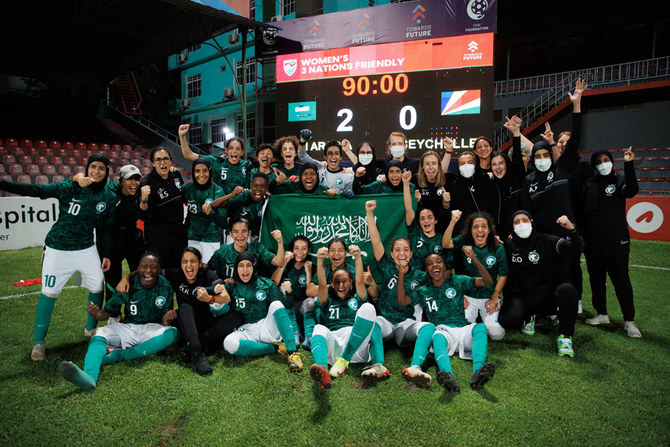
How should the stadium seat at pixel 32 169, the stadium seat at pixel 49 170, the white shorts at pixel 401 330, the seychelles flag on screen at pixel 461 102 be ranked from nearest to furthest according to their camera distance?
1. the white shorts at pixel 401 330
2. the seychelles flag on screen at pixel 461 102
3. the stadium seat at pixel 32 169
4. the stadium seat at pixel 49 170

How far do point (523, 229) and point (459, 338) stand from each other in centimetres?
143

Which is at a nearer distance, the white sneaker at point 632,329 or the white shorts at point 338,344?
the white shorts at point 338,344

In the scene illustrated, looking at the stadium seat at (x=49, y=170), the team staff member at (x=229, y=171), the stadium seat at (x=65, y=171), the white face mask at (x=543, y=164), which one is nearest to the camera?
the white face mask at (x=543, y=164)

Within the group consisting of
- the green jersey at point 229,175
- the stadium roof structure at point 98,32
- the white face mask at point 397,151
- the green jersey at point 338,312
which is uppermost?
the stadium roof structure at point 98,32

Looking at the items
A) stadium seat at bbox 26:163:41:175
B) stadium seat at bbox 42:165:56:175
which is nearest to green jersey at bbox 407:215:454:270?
stadium seat at bbox 42:165:56:175

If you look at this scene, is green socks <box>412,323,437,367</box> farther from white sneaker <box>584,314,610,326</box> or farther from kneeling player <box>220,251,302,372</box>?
white sneaker <box>584,314,610,326</box>

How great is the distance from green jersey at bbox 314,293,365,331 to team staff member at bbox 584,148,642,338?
305 cm

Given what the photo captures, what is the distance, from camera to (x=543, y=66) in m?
24.0

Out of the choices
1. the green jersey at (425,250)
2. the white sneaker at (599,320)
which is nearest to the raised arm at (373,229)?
the green jersey at (425,250)

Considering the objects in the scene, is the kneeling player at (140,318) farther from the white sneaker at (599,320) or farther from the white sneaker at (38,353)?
the white sneaker at (599,320)

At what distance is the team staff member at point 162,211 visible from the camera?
184 inches

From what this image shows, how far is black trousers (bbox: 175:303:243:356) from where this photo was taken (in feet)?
12.8

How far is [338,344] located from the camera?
3891mm

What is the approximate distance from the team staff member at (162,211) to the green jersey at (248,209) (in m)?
0.66
